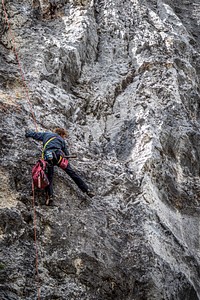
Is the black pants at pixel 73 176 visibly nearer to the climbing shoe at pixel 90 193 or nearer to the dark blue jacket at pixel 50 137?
the climbing shoe at pixel 90 193

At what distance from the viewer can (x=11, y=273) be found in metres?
7.20

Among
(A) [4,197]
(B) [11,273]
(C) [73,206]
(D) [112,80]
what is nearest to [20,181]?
(A) [4,197]

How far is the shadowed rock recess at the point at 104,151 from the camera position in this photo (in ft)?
26.3

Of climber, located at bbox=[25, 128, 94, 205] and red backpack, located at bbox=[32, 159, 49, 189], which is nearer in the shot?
red backpack, located at bbox=[32, 159, 49, 189]

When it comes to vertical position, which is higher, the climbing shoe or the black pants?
the black pants

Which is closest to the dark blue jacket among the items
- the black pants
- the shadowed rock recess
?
the shadowed rock recess

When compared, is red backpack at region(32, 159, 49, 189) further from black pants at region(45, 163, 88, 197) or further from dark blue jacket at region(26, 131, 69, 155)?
dark blue jacket at region(26, 131, 69, 155)

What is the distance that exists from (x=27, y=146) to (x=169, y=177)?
4.41 meters

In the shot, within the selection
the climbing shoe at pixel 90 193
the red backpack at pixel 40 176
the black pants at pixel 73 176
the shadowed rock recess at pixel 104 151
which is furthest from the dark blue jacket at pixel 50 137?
the climbing shoe at pixel 90 193

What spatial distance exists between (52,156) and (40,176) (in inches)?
26.1

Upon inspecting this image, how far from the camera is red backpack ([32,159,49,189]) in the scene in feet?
27.7

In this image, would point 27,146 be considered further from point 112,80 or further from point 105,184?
point 112,80

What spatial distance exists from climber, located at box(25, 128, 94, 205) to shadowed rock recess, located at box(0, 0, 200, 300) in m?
0.25

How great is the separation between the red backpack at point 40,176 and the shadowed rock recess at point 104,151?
1.18ft
